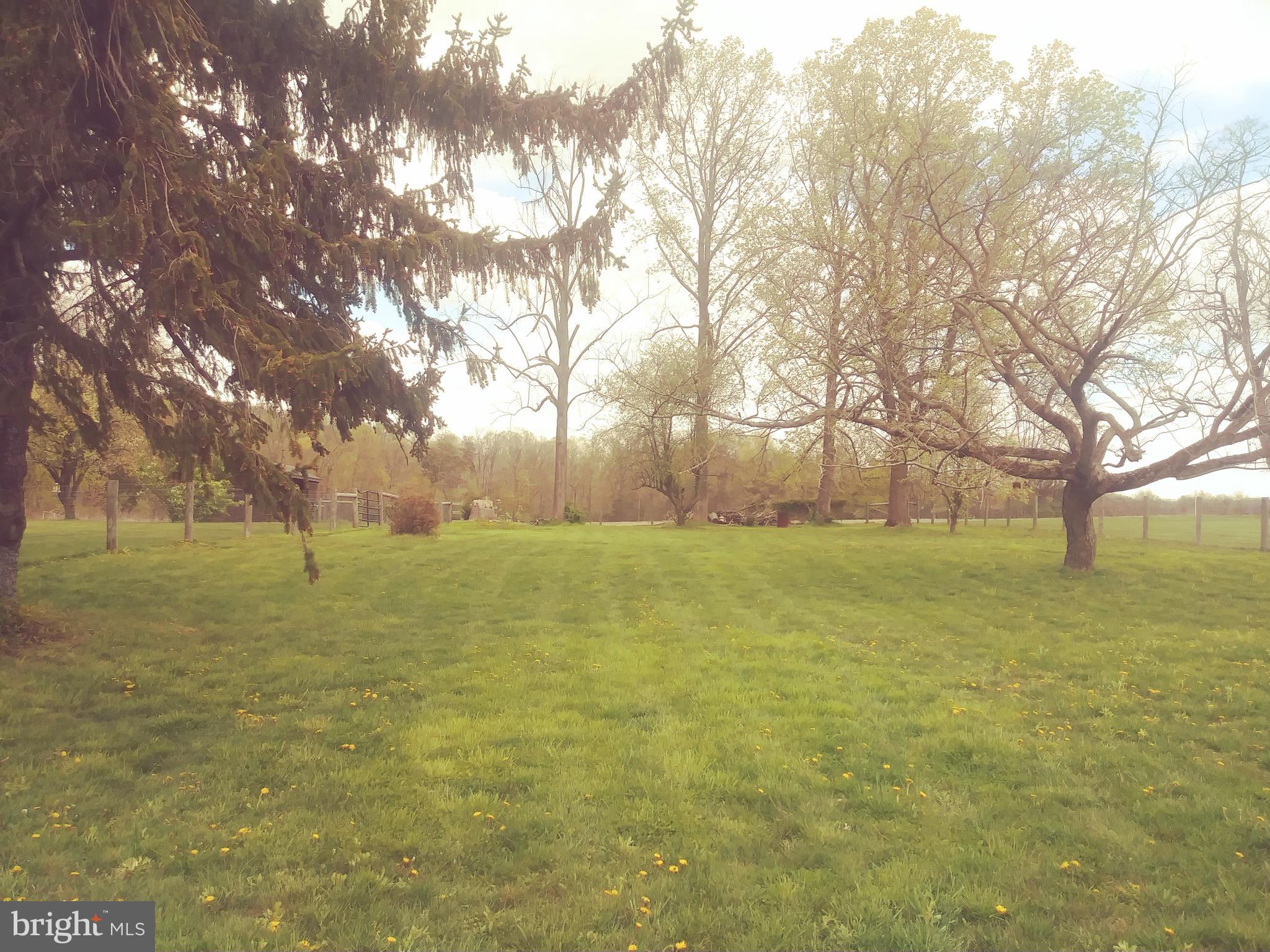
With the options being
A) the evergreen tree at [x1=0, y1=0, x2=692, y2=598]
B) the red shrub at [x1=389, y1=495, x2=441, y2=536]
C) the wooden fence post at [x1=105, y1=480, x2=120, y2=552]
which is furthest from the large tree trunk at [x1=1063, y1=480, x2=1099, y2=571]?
the wooden fence post at [x1=105, y1=480, x2=120, y2=552]

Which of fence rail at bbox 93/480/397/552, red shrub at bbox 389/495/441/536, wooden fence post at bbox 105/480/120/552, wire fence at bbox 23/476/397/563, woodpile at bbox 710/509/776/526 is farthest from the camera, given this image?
woodpile at bbox 710/509/776/526

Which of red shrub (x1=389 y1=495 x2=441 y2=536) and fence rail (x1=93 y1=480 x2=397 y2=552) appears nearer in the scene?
fence rail (x1=93 y1=480 x2=397 y2=552)

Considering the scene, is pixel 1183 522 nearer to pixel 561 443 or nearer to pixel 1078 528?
pixel 1078 528

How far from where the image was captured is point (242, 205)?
5.96m

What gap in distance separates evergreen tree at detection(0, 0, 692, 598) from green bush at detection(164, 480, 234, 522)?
17.8 metres

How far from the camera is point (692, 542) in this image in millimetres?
20438

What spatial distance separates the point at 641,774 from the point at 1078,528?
1219cm

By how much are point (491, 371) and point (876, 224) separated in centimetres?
802

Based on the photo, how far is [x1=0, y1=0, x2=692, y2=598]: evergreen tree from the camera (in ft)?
17.7

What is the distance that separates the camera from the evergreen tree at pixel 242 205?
17.7ft

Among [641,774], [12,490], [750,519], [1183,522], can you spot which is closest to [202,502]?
[12,490]

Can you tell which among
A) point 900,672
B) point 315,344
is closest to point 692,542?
point 900,672

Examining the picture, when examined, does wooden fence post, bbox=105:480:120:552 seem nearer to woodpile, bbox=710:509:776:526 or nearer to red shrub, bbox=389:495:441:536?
red shrub, bbox=389:495:441:536

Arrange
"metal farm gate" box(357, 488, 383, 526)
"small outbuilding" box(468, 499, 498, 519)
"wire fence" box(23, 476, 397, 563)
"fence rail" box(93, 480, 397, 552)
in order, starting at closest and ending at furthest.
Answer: "fence rail" box(93, 480, 397, 552), "wire fence" box(23, 476, 397, 563), "metal farm gate" box(357, 488, 383, 526), "small outbuilding" box(468, 499, 498, 519)
